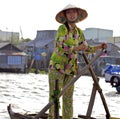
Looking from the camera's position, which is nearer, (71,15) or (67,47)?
(67,47)

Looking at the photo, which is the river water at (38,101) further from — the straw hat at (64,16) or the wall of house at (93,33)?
the wall of house at (93,33)

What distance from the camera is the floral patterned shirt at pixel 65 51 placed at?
167 inches

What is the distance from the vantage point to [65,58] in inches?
172

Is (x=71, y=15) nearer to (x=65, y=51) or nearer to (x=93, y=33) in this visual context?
(x=65, y=51)

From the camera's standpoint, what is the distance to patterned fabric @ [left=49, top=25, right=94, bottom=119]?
13.9 ft

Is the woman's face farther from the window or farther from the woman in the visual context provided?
the window

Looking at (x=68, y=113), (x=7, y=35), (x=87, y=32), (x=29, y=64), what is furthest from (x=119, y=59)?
(x=7, y=35)

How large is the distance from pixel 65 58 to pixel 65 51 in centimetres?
13

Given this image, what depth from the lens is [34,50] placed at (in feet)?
156

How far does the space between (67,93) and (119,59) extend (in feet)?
125

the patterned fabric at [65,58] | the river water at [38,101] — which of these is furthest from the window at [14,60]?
the patterned fabric at [65,58]

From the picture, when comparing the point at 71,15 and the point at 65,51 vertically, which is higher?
the point at 71,15

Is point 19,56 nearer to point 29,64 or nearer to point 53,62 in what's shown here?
point 29,64

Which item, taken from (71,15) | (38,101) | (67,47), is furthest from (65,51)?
(38,101)
